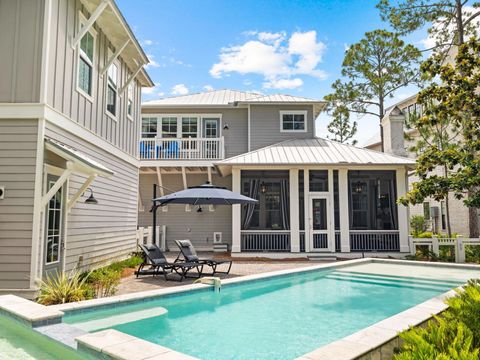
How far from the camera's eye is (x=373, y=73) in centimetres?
2175

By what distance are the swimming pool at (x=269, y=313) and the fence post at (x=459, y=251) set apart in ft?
8.54

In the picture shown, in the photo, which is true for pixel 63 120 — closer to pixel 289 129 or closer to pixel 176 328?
pixel 176 328

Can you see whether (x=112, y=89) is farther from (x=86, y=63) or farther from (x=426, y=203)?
(x=426, y=203)

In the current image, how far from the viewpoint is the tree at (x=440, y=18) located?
15.4 meters

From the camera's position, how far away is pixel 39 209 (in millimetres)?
6418

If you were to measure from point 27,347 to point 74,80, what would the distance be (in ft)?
18.1

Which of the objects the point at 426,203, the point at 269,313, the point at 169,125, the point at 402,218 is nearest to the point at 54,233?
Answer: the point at 269,313

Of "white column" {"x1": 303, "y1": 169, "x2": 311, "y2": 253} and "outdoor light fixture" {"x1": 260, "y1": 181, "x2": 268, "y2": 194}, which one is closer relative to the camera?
"white column" {"x1": 303, "y1": 169, "x2": 311, "y2": 253}

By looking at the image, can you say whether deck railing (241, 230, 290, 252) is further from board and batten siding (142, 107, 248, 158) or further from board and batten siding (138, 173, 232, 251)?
board and batten siding (142, 107, 248, 158)

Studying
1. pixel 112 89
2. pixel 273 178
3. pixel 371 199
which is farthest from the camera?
pixel 371 199

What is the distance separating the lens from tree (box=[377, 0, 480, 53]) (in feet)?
50.6

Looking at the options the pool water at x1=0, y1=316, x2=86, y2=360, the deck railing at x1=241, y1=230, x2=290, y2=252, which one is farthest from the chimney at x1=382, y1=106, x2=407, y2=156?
the pool water at x1=0, y1=316, x2=86, y2=360

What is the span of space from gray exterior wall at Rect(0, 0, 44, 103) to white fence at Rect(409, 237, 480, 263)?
498 inches

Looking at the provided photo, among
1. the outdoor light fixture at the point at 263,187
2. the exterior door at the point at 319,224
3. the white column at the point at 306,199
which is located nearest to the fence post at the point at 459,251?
the exterior door at the point at 319,224
